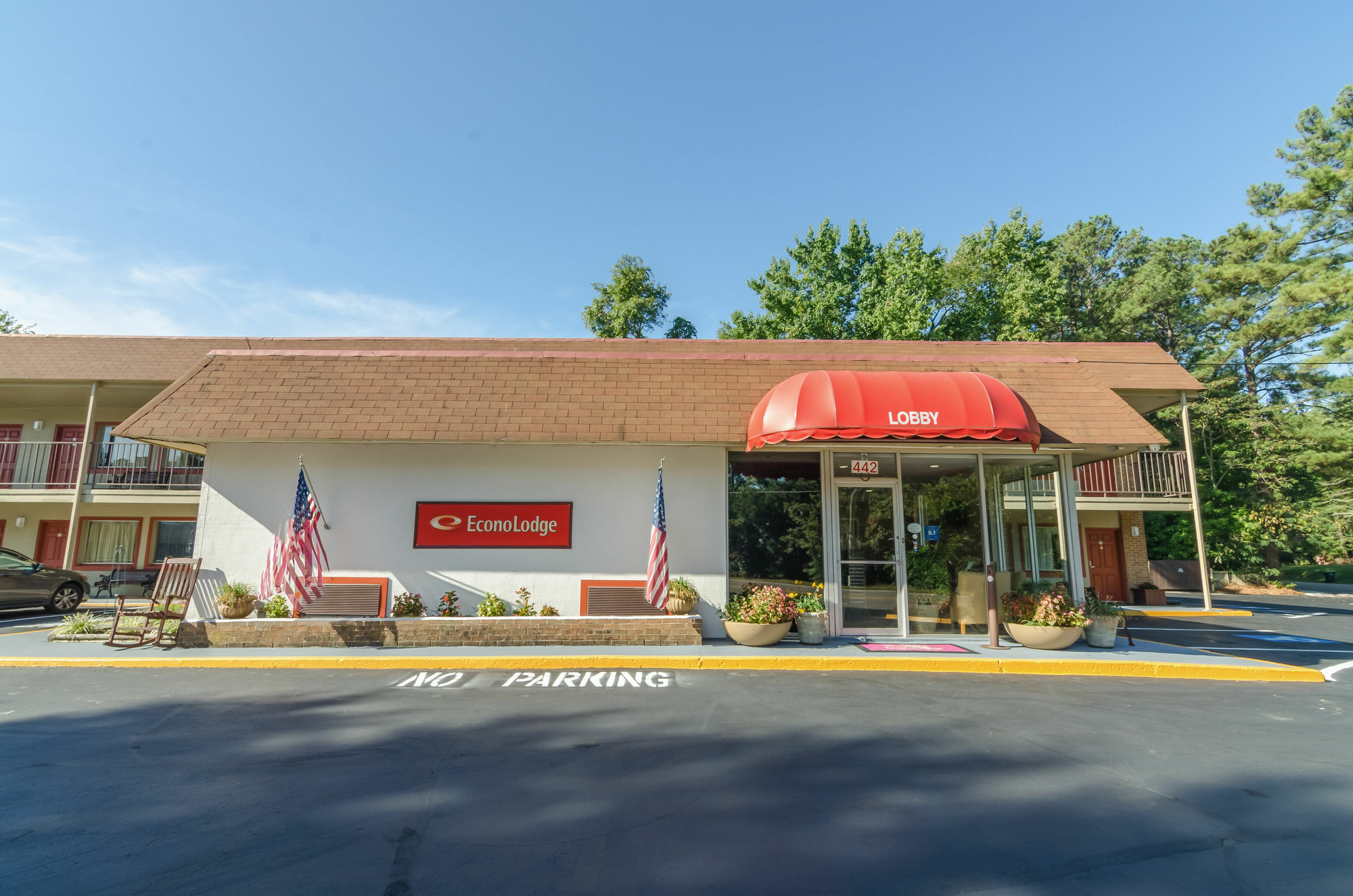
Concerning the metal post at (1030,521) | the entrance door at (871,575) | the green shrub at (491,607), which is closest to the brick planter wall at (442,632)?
the green shrub at (491,607)

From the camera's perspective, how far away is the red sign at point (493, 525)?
12.0 metres

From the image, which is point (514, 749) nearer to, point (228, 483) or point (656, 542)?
point (656, 542)

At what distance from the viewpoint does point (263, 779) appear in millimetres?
5328

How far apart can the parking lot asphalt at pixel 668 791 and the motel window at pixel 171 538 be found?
1371 cm

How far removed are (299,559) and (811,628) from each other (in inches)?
326

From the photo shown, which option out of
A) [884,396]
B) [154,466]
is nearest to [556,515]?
[884,396]

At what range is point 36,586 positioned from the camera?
51.1 ft

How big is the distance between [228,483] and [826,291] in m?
25.6

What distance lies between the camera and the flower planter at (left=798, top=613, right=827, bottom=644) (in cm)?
1111

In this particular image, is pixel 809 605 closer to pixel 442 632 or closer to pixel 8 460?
pixel 442 632

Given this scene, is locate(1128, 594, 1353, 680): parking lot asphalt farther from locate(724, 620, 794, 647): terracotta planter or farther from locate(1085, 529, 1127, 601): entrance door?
locate(724, 620, 794, 647): terracotta planter

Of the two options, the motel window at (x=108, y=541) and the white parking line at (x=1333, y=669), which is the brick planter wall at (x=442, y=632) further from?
the motel window at (x=108, y=541)

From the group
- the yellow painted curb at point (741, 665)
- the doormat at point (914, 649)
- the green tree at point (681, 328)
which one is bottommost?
the yellow painted curb at point (741, 665)

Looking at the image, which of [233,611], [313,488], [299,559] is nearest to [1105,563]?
[313,488]
